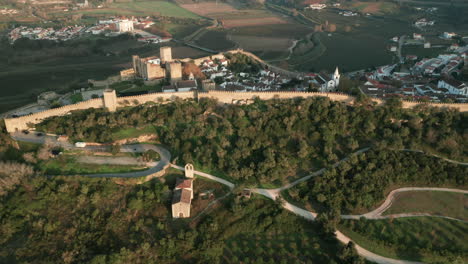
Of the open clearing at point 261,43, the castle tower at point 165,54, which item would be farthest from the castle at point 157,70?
A: the open clearing at point 261,43

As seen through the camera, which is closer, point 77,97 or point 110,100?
point 110,100

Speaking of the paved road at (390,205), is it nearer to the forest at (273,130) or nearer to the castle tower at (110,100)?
the forest at (273,130)

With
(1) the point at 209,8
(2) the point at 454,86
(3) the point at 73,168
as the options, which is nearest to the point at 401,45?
(2) the point at 454,86

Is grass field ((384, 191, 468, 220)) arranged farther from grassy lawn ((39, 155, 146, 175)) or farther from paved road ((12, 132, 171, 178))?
grassy lawn ((39, 155, 146, 175))

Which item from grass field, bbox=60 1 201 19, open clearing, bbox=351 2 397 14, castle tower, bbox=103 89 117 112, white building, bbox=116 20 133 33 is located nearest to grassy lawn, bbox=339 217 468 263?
castle tower, bbox=103 89 117 112

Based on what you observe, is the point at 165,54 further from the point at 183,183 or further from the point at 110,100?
the point at 183,183

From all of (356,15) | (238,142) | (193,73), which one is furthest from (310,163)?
(356,15)

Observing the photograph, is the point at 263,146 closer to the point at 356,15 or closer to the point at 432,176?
the point at 432,176
